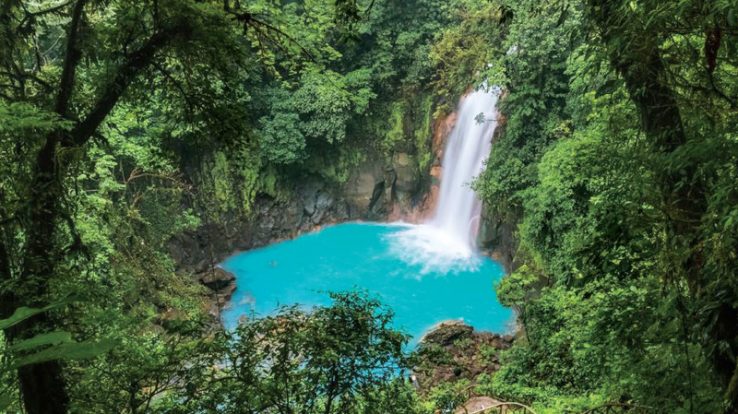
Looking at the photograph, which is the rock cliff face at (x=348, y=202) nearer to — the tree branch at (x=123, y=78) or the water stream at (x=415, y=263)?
the water stream at (x=415, y=263)

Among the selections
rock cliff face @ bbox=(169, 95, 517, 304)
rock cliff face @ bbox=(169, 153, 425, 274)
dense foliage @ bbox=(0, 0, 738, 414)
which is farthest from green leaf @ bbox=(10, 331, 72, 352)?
rock cliff face @ bbox=(169, 153, 425, 274)

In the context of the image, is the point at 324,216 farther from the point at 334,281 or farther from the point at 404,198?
the point at 334,281

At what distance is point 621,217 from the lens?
A: 99.0 inches

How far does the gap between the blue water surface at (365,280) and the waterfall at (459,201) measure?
484 millimetres

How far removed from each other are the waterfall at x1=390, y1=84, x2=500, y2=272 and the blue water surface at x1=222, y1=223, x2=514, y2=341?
484 mm

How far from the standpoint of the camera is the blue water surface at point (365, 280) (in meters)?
10.9

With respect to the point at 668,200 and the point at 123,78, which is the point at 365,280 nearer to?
the point at 123,78

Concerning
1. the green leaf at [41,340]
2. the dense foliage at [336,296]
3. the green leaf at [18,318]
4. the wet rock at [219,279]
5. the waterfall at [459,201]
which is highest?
the waterfall at [459,201]

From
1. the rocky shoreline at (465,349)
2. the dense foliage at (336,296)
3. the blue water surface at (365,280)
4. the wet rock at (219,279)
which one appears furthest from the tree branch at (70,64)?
the wet rock at (219,279)

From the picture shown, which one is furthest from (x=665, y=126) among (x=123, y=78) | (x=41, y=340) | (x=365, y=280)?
(x=365, y=280)

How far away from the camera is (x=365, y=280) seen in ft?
41.4

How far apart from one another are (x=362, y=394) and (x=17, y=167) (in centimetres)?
275

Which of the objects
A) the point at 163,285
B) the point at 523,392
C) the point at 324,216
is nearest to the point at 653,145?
the point at 523,392

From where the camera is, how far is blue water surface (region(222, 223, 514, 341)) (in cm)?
1089
